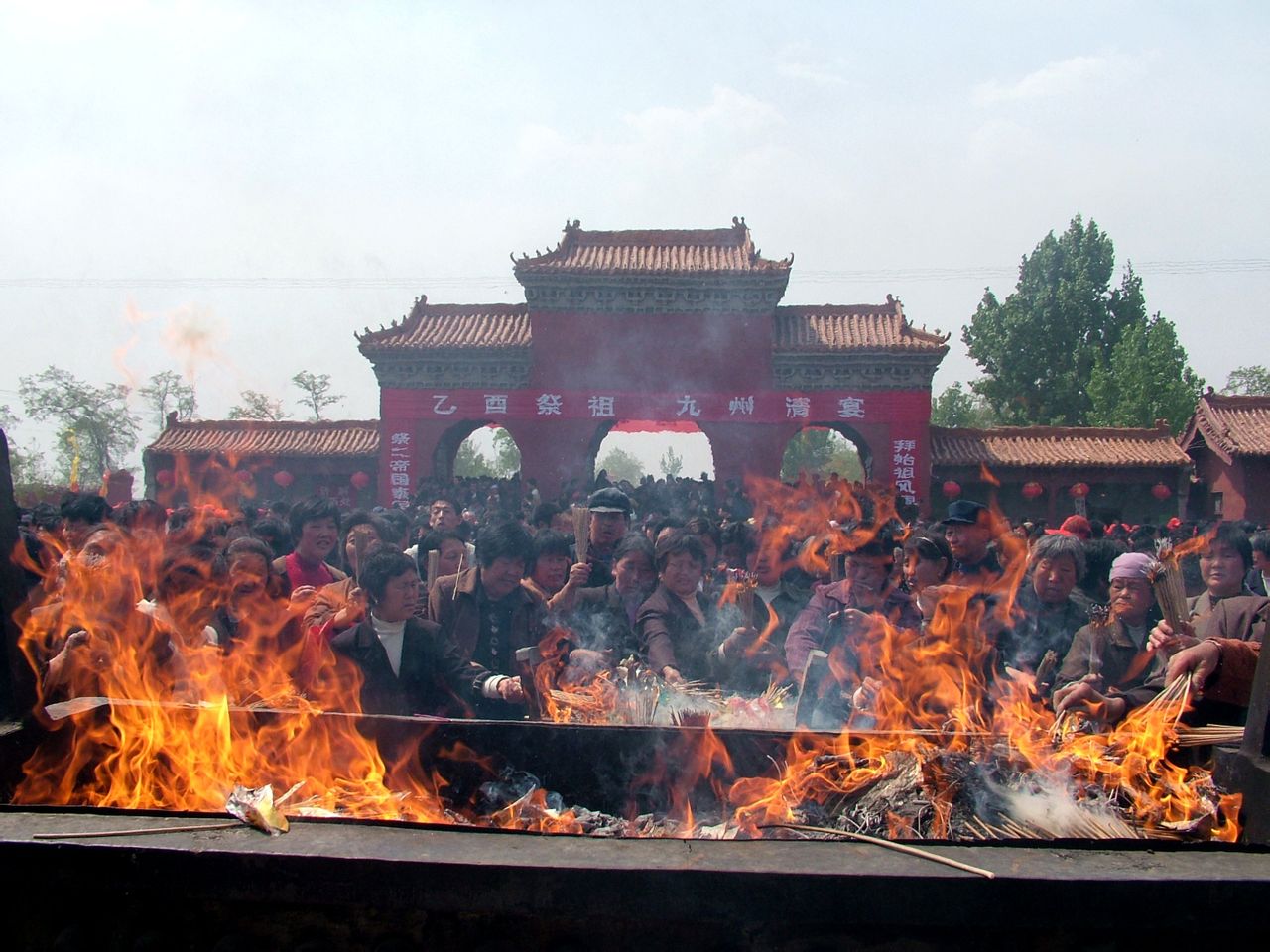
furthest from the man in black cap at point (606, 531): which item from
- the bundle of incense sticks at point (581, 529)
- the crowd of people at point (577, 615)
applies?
the bundle of incense sticks at point (581, 529)

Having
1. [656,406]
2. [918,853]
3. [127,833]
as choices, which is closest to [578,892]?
[918,853]

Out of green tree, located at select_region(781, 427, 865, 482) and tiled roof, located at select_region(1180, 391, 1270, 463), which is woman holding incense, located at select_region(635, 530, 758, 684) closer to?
tiled roof, located at select_region(1180, 391, 1270, 463)

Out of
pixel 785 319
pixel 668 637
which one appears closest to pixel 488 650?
A: pixel 668 637

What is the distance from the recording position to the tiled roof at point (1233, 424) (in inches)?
798

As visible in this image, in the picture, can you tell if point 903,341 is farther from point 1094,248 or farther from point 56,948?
point 56,948

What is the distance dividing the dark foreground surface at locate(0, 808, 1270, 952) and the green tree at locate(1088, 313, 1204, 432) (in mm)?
30138

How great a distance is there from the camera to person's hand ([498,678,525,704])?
360 cm

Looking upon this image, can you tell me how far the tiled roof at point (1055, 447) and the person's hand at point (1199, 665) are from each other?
59.6ft

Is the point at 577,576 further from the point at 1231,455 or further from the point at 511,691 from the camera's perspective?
the point at 1231,455

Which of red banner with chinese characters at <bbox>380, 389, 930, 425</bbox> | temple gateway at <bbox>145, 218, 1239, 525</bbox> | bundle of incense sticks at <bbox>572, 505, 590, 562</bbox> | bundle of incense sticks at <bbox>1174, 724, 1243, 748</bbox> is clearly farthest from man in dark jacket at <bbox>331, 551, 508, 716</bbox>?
red banner with chinese characters at <bbox>380, 389, 930, 425</bbox>

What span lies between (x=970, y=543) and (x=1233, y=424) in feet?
66.0

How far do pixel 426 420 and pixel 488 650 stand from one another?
16657 mm

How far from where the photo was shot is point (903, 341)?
1994 cm

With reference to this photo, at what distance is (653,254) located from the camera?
21562mm
